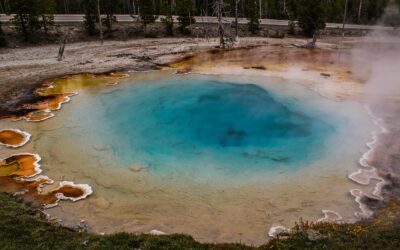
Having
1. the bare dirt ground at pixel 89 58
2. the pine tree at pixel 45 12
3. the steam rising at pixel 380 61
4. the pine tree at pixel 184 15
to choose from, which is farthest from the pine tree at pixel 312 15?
the pine tree at pixel 45 12

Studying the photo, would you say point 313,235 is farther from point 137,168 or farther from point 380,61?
point 380,61

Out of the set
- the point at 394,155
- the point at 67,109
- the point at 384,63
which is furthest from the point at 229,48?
the point at 394,155

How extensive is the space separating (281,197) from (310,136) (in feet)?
14.1

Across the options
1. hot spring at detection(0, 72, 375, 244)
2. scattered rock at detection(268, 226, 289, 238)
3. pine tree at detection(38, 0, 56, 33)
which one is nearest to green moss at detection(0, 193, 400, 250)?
scattered rock at detection(268, 226, 289, 238)

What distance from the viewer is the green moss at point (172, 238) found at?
708cm

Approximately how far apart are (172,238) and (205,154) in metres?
5.13

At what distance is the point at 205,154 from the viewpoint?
12.5 m

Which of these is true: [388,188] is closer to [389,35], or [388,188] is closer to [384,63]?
[384,63]

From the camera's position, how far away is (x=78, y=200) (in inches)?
388

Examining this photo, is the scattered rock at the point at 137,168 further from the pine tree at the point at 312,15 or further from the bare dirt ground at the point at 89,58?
the pine tree at the point at 312,15

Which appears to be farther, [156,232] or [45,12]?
[45,12]

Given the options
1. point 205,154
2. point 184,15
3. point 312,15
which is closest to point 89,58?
point 184,15

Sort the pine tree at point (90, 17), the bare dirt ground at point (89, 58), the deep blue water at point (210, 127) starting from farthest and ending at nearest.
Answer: the pine tree at point (90, 17), the bare dirt ground at point (89, 58), the deep blue water at point (210, 127)

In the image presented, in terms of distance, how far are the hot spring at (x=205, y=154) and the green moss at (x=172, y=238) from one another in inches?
37.1
